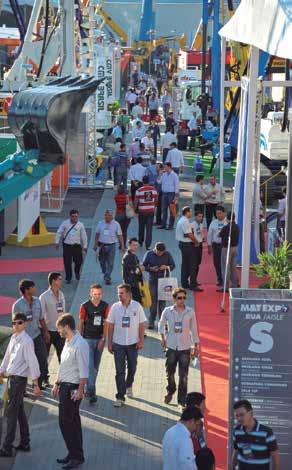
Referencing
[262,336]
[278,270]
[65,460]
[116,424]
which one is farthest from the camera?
[116,424]

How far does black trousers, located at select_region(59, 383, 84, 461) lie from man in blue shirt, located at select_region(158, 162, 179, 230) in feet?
44.0

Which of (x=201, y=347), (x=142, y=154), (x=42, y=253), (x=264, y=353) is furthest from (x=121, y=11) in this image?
(x=264, y=353)

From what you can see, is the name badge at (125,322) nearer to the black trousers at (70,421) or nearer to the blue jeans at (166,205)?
the black trousers at (70,421)

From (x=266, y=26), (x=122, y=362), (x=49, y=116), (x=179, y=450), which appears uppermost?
(x=266, y=26)

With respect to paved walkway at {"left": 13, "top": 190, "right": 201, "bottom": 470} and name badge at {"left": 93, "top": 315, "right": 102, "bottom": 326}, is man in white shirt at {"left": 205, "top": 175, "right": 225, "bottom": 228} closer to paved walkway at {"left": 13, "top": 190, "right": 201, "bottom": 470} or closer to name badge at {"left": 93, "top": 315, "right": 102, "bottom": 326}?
paved walkway at {"left": 13, "top": 190, "right": 201, "bottom": 470}

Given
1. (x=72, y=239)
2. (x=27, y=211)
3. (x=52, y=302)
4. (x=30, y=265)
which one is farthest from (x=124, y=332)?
(x=27, y=211)

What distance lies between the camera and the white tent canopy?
10.8m

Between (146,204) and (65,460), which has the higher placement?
(146,204)

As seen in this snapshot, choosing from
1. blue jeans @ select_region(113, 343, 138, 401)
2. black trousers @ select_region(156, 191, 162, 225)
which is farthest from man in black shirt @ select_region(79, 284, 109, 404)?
black trousers @ select_region(156, 191, 162, 225)

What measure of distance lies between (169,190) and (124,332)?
11920 millimetres

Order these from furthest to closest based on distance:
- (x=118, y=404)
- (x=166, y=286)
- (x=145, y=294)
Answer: (x=145, y=294)
(x=166, y=286)
(x=118, y=404)

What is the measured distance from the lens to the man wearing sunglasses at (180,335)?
13320 mm

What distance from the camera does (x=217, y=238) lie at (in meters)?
19.8

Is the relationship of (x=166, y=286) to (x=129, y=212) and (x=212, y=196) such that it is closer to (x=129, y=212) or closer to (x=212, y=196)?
(x=129, y=212)
